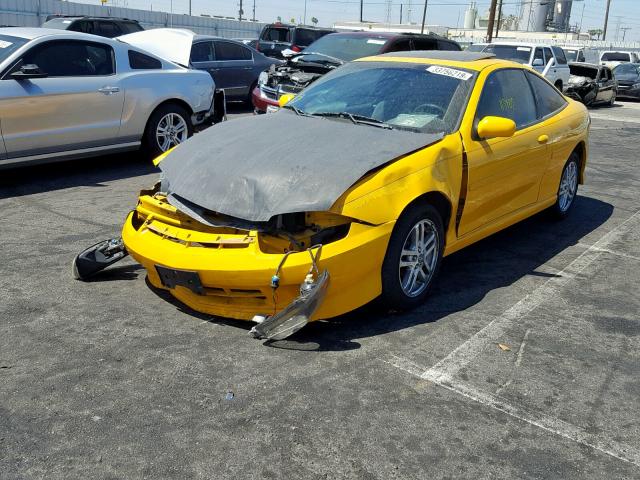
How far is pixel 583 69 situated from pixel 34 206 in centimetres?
1874

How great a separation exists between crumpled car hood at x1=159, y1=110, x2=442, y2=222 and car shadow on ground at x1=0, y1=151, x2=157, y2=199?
3.24 meters

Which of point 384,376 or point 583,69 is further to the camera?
point 583,69

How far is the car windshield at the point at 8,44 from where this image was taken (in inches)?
277

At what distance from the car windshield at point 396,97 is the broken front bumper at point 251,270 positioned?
1171 millimetres

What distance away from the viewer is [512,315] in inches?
173

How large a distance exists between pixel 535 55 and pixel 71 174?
571 inches

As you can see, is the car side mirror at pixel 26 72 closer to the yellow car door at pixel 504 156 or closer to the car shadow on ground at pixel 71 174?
the car shadow on ground at pixel 71 174

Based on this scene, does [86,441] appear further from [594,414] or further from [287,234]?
[594,414]

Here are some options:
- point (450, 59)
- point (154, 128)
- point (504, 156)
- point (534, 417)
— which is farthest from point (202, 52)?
point (534, 417)

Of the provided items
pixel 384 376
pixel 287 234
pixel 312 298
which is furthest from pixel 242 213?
pixel 384 376

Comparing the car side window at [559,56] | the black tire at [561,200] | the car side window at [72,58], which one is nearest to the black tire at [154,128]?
the car side window at [72,58]

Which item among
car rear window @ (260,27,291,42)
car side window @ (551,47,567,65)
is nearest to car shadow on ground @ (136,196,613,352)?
car side window @ (551,47,567,65)

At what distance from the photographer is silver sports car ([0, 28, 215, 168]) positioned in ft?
22.8

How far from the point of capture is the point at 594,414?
328 cm
